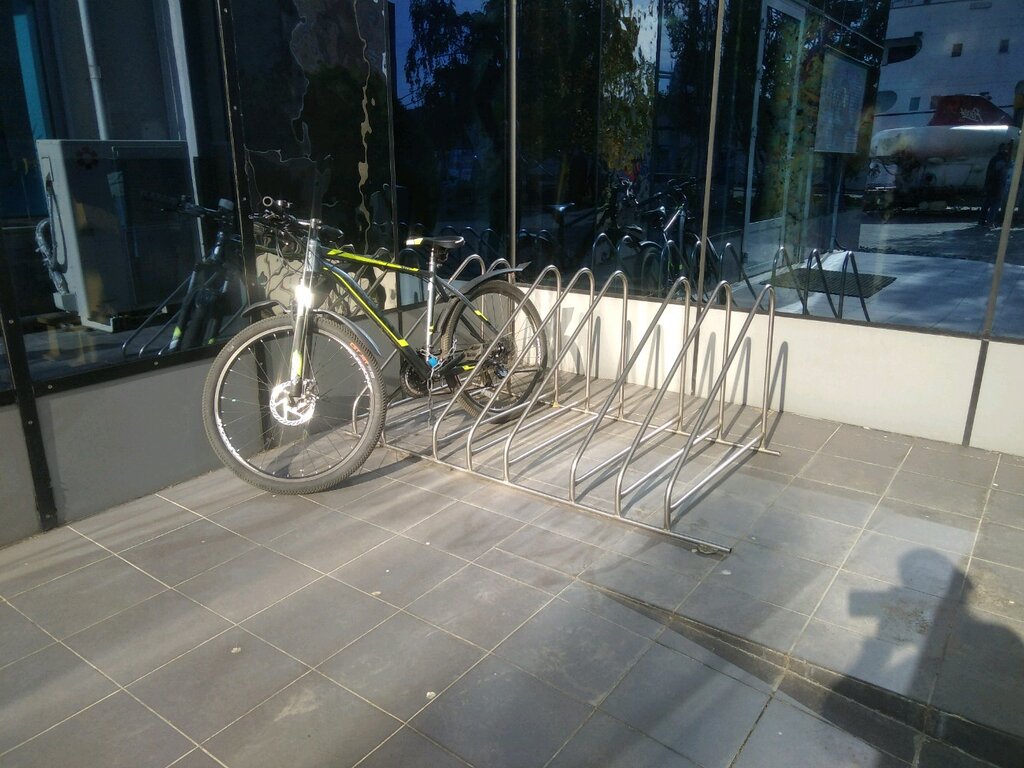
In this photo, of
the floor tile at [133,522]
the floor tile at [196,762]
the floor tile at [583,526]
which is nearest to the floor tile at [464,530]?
the floor tile at [583,526]

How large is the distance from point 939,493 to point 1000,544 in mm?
491

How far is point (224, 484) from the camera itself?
12.3 feet

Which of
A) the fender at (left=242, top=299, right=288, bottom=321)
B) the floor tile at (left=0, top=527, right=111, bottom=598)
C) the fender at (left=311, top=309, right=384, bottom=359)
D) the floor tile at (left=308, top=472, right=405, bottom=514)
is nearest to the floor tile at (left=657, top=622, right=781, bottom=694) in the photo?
the floor tile at (left=308, top=472, right=405, bottom=514)

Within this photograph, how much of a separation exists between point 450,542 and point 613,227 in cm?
311

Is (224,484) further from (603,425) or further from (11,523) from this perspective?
(603,425)

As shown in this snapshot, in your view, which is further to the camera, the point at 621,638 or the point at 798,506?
the point at 798,506

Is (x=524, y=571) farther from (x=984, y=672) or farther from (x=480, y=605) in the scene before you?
(x=984, y=672)

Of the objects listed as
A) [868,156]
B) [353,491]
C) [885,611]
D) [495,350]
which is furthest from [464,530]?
[868,156]

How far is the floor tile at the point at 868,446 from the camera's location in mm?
4000

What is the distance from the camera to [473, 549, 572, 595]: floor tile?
9.32 ft

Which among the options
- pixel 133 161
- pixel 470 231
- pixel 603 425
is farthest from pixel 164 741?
pixel 470 231

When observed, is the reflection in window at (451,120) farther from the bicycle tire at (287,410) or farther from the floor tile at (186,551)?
the floor tile at (186,551)

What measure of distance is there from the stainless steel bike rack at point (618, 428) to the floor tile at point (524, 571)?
0.49 m

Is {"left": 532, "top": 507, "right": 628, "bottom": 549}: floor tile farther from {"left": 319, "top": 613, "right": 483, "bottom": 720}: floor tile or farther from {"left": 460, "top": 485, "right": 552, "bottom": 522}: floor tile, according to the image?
{"left": 319, "top": 613, "right": 483, "bottom": 720}: floor tile
